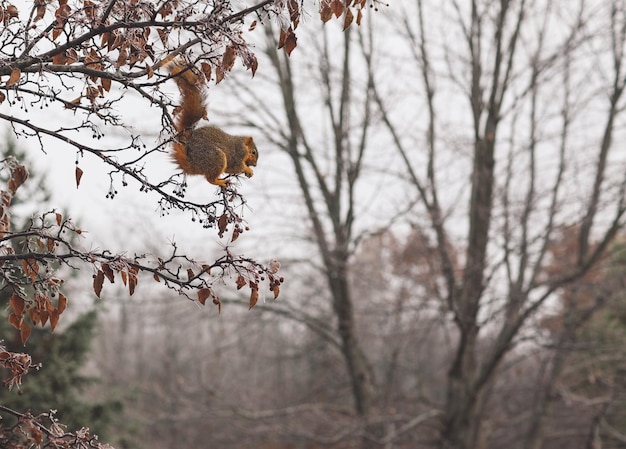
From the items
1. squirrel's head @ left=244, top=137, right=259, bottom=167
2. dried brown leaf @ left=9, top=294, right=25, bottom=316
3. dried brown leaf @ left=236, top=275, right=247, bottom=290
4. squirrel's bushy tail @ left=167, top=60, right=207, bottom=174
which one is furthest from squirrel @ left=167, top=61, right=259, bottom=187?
dried brown leaf @ left=9, top=294, right=25, bottom=316

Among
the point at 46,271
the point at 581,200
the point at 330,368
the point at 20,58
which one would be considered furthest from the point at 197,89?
the point at 330,368

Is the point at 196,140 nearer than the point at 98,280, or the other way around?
the point at 98,280

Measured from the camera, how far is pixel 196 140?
2.55 metres

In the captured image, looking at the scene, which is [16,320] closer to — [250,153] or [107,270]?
[107,270]

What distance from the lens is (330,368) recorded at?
38.9ft

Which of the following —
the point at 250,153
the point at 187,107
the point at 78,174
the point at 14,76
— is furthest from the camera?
the point at 250,153

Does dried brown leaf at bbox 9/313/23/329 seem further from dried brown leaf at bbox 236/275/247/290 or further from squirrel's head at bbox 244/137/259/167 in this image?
squirrel's head at bbox 244/137/259/167

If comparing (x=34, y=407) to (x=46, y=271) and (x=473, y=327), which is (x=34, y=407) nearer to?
(x=473, y=327)

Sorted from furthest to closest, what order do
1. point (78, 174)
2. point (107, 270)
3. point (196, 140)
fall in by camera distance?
1. point (196, 140)
2. point (78, 174)
3. point (107, 270)

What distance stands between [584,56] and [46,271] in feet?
23.9

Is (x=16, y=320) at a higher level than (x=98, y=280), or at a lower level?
lower

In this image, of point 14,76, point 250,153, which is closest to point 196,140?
point 250,153

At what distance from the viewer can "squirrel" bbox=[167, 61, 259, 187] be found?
237 centimetres

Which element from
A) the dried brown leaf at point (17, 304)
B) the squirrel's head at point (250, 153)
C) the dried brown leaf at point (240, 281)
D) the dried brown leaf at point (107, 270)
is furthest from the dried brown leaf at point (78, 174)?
the squirrel's head at point (250, 153)
